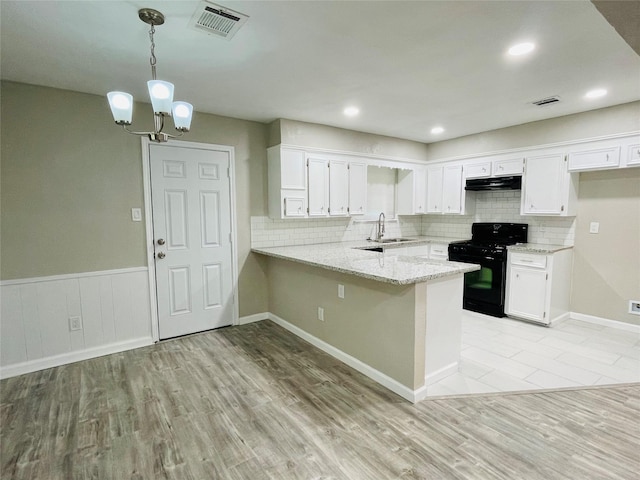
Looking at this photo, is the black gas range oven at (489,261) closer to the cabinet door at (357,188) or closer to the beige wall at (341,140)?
the cabinet door at (357,188)

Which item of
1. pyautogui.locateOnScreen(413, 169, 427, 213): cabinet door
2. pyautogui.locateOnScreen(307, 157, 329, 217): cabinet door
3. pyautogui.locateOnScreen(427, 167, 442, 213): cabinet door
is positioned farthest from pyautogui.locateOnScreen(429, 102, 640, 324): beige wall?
pyautogui.locateOnScreen(307, 157, 329, 217): cabinet door

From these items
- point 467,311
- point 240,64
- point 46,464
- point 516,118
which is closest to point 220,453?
point 46,464

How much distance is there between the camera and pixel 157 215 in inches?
139

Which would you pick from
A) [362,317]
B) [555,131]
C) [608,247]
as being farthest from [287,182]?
[608,247]

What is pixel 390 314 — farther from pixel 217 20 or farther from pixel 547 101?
pixel 547 101

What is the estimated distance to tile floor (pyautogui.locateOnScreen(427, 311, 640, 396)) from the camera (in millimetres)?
2664

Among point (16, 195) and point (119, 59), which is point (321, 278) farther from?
point (16, 195)

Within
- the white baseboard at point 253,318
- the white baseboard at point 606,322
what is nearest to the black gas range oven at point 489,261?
Answer: the white baseboard at point 606,322

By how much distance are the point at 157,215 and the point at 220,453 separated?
248 centimetres

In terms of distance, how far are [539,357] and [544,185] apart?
7.10 feet

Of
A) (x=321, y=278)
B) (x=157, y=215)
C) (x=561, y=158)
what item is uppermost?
(x=561, y=158)

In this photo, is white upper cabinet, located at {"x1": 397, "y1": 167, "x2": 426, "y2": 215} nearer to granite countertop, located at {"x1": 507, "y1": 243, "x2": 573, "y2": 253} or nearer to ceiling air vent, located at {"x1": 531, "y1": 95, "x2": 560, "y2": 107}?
granite countertop, located at {"x1": 507, "y1": 243, "x2": 573, "y2": 253}

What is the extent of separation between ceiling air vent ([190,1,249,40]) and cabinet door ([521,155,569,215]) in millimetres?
3896

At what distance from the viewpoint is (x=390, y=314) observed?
257cm
